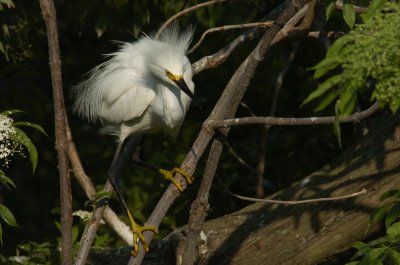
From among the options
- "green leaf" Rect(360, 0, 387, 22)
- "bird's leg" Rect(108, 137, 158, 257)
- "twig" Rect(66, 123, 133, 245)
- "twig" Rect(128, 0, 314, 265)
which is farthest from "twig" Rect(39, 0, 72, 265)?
"twig" Rect(66, 123, 133, 245)

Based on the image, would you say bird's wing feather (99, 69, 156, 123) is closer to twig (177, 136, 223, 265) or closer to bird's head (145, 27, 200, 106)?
bird's head (145, 27, 200, 106)

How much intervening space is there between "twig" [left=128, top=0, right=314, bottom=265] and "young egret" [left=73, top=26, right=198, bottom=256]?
0.47 meters

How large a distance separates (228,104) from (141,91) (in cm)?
95

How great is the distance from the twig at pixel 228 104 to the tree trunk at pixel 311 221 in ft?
2.01

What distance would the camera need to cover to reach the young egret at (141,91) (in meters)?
3.72

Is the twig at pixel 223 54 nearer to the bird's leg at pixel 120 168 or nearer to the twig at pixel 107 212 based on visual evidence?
the bird's leg at pixel 120 168

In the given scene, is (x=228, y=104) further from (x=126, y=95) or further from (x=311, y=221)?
(x=126, y=95)

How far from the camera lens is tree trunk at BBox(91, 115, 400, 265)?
132 inches

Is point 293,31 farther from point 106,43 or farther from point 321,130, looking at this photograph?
point 106,43

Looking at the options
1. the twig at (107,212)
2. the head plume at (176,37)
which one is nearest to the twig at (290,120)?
the head plume at (176,37)

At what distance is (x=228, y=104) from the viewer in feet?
10.1

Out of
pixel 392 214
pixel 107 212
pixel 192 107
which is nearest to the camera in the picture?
pixel 392 214

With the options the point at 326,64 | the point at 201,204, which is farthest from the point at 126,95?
the point at 326,64

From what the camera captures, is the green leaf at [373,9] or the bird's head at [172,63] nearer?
the green leaf at [373,9]
